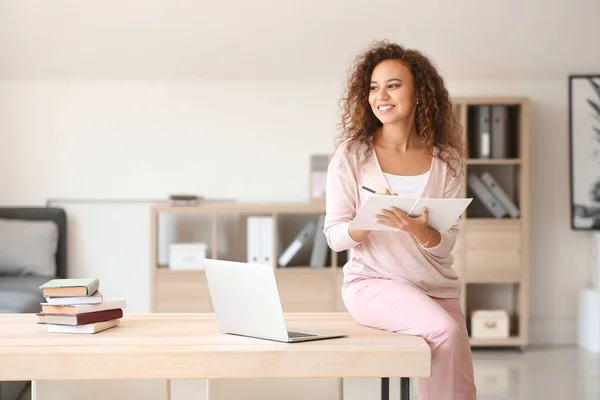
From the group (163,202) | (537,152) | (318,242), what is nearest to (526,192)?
(537,152)

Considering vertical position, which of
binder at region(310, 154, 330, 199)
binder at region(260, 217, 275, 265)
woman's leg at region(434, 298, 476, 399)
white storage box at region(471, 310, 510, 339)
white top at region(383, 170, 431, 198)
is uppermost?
binder at region(310, 154, 330, 199)

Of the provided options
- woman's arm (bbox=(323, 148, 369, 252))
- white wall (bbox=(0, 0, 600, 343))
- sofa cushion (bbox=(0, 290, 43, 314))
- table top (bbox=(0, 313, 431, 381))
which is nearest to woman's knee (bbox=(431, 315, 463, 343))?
table top (bbox=(0, 313, 431, 381))

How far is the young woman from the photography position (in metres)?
2.42

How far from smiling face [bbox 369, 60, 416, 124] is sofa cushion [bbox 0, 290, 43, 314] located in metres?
2.08

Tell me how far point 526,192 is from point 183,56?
2.22 m

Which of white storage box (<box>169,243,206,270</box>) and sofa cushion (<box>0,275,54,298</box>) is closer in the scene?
sofa cushion (<box>0,275,54,298</box>)

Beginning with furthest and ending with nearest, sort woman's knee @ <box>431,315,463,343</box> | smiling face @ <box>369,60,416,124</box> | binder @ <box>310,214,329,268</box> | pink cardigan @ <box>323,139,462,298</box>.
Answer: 1. binder @ <box>310,214,329,268</box>
2. smiling face @ <box>369,60,416,124</box>
3. pink cardigan @ <box>323,139,462,298</box>
4. woman's knee @ <box>431,315,463,343</box>

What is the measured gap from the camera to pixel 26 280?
5.01 m

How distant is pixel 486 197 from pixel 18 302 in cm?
282

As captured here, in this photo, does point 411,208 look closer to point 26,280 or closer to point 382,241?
point 382,241

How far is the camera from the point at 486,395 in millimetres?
4238

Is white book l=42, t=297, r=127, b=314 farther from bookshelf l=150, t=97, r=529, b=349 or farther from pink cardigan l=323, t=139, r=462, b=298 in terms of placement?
bookshelf l=150, t=97, r=529, b=349

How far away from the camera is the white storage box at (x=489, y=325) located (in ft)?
17.6

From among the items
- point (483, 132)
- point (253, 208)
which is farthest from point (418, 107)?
point (483, 132)
